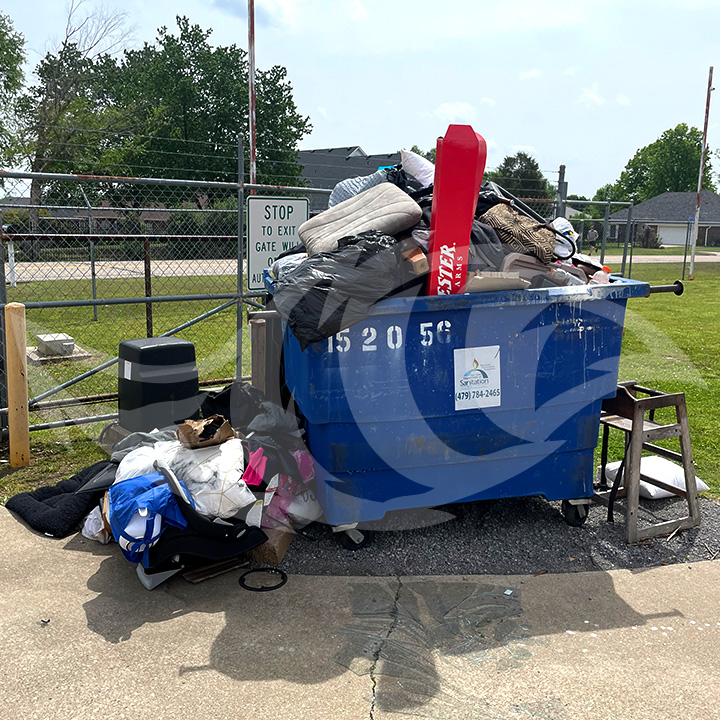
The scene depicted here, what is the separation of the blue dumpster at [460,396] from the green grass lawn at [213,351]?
153 centimetres

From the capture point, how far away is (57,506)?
13.1ft

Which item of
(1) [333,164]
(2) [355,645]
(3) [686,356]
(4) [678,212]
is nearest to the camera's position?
(2) [355,645]

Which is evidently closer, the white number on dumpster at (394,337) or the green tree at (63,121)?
the white number on dumpster at (394,337)

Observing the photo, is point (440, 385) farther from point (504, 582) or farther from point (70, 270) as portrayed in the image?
point (70, 270)

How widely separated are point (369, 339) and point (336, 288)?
0.33 meters

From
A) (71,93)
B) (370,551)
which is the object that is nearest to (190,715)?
(370,551)

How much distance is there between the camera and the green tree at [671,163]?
77.3 metres

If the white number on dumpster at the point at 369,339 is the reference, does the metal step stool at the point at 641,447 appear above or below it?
Result: below

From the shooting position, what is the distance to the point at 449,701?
262 cm

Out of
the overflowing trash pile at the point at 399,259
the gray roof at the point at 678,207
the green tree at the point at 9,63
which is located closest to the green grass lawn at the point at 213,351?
the overflowing trash pile at the point at 399,259

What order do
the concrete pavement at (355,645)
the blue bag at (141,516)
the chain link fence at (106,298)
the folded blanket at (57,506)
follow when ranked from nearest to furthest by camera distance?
the concrete pavement at (355,645) → the blue bag at (141,516) → the folded blanket at (57,506) → the chain link fence at (106,298)

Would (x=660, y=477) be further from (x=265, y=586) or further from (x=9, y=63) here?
(x=9, y=63)

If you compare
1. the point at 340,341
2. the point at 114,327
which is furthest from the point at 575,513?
the point at 114,327

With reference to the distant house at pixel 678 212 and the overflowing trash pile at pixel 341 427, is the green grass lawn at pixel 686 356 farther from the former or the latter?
the distant house at pixel 678 212
